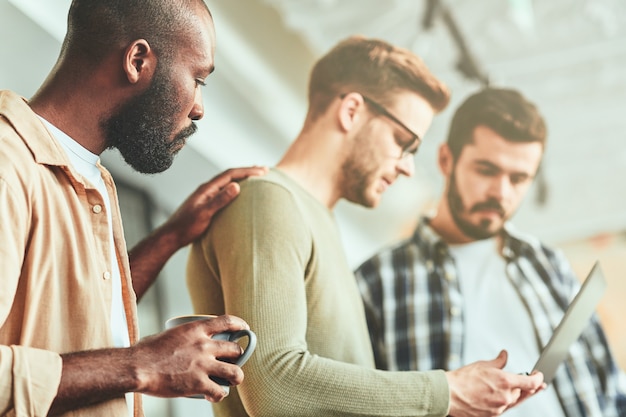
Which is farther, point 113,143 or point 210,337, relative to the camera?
point 113,143

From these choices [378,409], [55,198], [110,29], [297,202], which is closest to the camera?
[55,198]

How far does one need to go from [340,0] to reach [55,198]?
4.84 ft

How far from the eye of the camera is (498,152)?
2.49 m

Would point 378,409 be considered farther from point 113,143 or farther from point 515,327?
point 515,327

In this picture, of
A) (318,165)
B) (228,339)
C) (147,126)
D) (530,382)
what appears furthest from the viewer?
(318,165)

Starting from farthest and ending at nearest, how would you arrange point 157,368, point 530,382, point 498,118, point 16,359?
point 498,118 → point 530,382 → point 157,368 → point 16,359

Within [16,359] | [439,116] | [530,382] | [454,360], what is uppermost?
[439,116]

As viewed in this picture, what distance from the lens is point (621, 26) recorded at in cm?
272

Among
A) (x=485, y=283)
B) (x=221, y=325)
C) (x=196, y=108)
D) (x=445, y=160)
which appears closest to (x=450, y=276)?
(x=485, y=283)

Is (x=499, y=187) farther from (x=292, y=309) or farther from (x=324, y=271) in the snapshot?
(x=292, y=309)

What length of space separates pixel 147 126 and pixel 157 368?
44cm

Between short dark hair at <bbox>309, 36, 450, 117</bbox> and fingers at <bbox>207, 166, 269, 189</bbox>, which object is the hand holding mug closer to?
fingers at <bbox>207, 166, 269, 189</bbox>

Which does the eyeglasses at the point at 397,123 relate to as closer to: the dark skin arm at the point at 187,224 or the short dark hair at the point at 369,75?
the short dark hair at the point at 369,75

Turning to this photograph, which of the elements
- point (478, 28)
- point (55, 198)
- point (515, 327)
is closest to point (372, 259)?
point (515, 327)
